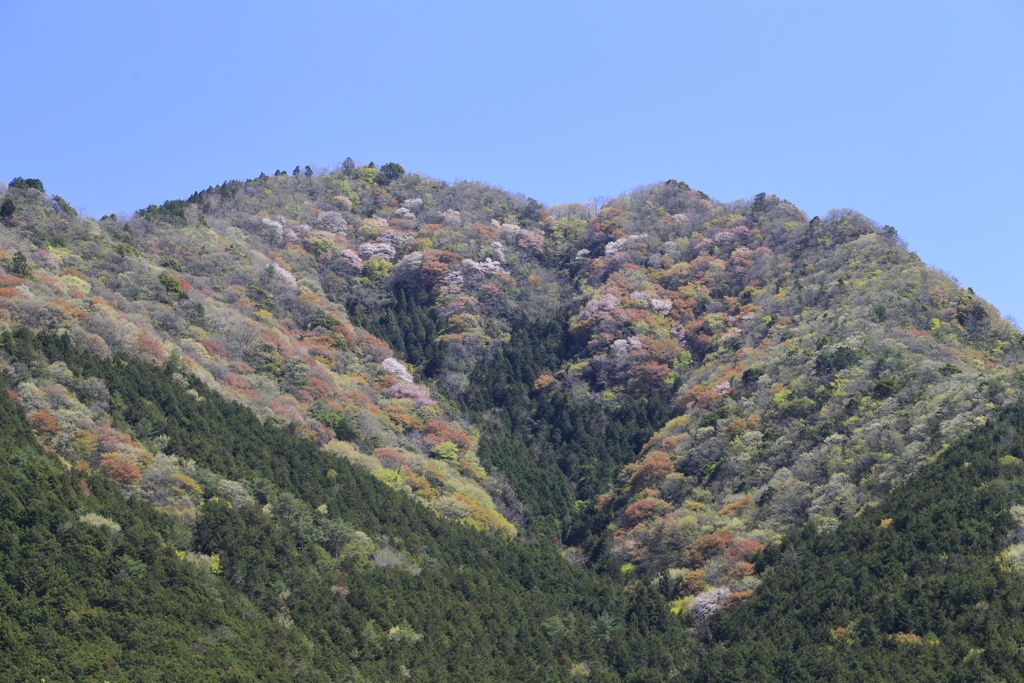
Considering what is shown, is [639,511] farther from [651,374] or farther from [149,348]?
[149,348]

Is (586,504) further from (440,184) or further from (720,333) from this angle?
(440,184)

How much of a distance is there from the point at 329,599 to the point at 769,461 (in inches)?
1353

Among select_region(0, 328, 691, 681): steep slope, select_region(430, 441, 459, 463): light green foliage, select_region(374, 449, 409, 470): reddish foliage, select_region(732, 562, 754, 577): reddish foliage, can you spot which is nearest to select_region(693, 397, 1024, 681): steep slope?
select_region(732, 562, 754, 577): reddish foliage

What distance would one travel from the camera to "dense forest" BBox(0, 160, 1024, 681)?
4406 cm

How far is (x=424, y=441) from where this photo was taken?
76.3 metres

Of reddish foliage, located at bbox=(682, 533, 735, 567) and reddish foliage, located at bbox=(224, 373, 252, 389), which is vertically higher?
reddish foliage, located at bbox=(224, 373, 252, 389)

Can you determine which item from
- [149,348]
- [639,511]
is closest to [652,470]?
[639,511]

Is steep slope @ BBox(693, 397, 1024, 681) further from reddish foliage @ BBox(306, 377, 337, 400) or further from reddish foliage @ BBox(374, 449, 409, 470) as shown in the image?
reddish foliage @ BBox(306, 377, 337, 400)

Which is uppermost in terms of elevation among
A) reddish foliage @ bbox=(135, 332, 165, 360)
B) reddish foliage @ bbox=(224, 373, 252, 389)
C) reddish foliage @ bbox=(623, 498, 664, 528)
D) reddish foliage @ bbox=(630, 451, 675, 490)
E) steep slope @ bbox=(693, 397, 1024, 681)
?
reddish foliage @ bbox=(135, 332, 165, 360)

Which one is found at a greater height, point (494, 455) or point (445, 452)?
point (445, 452)

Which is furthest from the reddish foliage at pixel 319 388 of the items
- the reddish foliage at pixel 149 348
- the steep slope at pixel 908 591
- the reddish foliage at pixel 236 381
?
the steep slope at pixel 908 591

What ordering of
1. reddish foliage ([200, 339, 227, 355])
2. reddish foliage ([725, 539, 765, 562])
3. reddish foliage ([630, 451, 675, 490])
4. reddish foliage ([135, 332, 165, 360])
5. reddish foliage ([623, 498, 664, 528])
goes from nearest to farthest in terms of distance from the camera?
reddish foliage ([725, 539, 765, 562]), reddish foliage ([135, 332, 165, 360]), reddish foliage ([623, 498, 664, 528]), reddish foliage ([200, 339, 227, 355]), reddish foliage ([630, 451, 675, 490])

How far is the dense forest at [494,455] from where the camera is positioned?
44.1 metres

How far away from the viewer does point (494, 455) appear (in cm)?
7875
